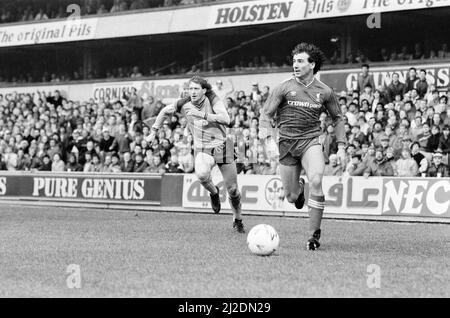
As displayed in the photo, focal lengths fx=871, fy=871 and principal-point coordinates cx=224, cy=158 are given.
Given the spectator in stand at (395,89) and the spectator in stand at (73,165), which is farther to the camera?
the spectator in stand at (73,165)

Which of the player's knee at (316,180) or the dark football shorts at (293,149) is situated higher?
the dark football shorts at (293,149)

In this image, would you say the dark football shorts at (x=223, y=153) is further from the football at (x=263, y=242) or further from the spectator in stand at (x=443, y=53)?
the spectator in stand at (x=443, y=53)

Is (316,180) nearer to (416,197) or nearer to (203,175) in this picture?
(203,175)

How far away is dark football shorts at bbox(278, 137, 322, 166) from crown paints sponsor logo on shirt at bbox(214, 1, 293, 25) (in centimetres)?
1896

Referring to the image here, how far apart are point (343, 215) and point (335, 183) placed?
0.80m

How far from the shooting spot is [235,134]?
78.3ft

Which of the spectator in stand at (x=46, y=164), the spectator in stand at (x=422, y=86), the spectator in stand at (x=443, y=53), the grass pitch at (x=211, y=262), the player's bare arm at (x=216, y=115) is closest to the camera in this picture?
the grass pitch at (x=211, y=262)

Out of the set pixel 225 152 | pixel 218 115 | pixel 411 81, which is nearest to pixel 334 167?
pixel 411 81

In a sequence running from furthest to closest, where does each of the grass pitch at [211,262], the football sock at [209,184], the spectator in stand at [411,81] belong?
the spectator in stand at [411,81]
the football sock at [209,184]
the grass pitch at [211,262]

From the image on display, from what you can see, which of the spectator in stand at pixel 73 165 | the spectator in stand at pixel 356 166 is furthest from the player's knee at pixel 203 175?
the spectator in stand at pixel 73 165

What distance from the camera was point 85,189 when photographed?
25.9m

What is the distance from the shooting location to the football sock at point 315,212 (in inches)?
462

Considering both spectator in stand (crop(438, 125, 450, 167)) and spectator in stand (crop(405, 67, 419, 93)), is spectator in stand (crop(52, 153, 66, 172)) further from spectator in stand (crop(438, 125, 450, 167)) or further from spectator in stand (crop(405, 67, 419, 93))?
spectator in stand (crop(438, 125, 450, 167))

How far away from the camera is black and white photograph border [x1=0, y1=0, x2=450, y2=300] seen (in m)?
9.35
